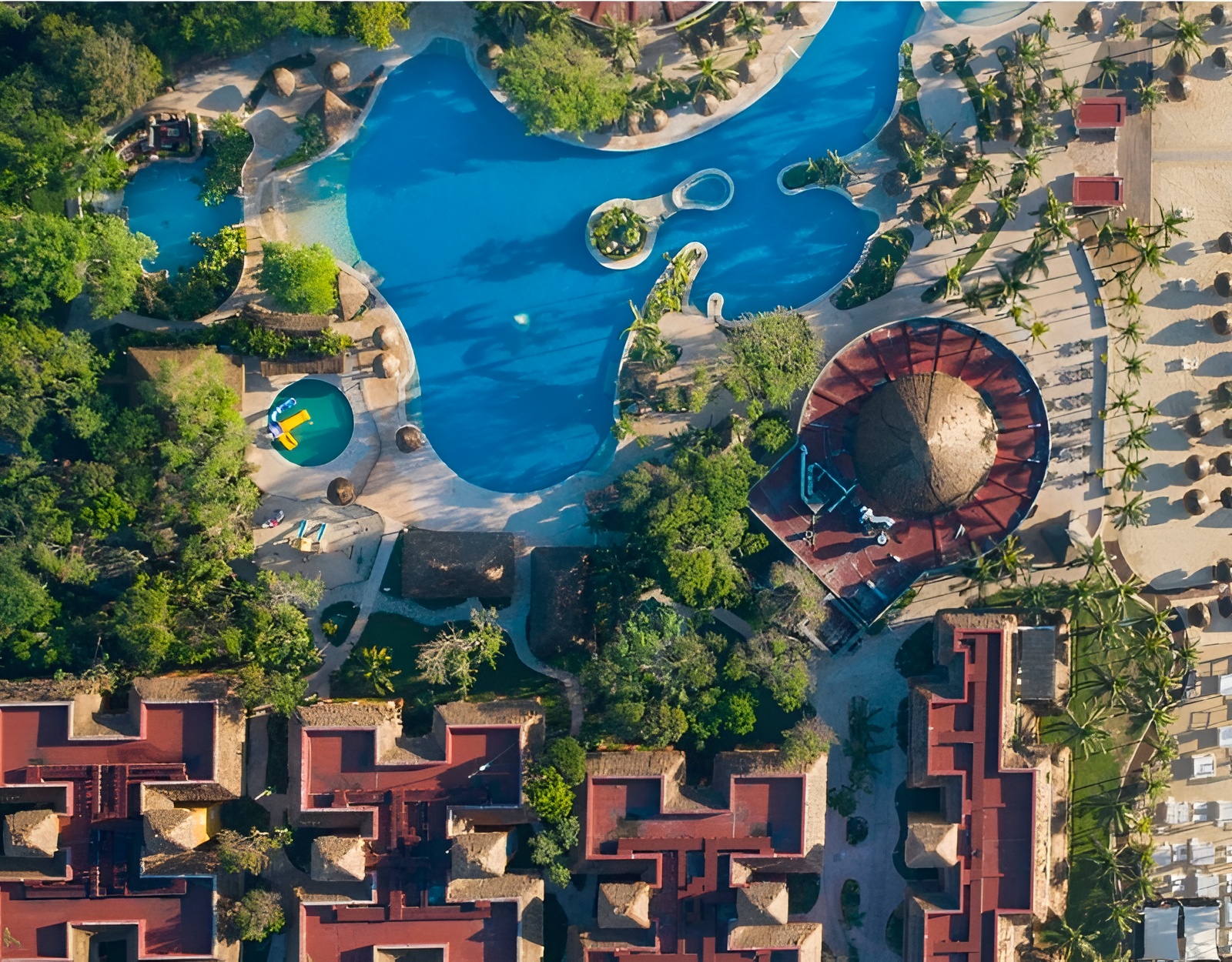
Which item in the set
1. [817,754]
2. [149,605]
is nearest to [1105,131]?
[817,754]

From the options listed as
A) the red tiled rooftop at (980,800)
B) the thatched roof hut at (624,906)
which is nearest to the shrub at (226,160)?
the thatched roof hut at (624,906)

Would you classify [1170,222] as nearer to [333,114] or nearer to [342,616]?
[333,114]

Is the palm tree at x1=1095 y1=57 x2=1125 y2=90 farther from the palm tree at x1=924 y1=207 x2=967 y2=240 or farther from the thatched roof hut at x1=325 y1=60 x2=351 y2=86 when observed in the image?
the thatched roof hut at x1=325 y1=60 x2=351 y2=86

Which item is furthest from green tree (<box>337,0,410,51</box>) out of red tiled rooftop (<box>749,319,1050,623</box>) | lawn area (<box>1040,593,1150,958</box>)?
lawn area (<box>1040,593,1150,958</box>)

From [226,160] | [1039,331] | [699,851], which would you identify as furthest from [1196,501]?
[226,160]

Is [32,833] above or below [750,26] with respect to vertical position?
below

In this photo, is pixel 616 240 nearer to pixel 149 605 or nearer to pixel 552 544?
pixel 552 544
